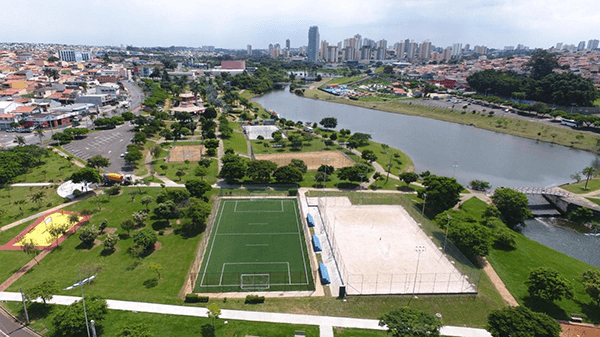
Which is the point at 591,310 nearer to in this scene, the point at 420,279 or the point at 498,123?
the point at 420,279

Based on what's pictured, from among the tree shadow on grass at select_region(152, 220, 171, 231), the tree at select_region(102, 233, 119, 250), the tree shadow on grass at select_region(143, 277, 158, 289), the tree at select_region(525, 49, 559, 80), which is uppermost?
the tree at select_region(525, 49, 559, 80)

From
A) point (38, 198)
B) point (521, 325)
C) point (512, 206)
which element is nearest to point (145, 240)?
point (38, 198)

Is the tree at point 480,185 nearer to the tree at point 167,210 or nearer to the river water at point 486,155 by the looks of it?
the river water at point 486,155

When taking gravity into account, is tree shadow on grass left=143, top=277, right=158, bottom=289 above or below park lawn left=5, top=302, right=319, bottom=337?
above

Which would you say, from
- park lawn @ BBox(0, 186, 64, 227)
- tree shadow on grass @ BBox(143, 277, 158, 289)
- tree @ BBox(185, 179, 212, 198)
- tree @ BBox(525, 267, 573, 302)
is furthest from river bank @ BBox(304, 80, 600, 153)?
park lawn @ BBox(0, 186, 64, 227)

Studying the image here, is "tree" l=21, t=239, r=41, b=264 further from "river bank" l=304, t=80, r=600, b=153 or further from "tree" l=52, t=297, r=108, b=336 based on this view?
"river bank" l=304, t=80, r=600, b=153

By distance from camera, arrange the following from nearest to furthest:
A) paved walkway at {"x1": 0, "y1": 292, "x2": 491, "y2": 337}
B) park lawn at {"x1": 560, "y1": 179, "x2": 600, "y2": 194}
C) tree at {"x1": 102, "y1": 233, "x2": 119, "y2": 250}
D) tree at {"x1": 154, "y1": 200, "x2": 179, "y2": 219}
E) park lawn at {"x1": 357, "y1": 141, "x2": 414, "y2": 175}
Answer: paved walkway at {"x1": 0, "y1": 292, "x2": 491, "y2": 337} < tree at {"x1": 102, "y1": 233, "x2": 119, "y2": 250} < tree at {"x1": 154, "y1": 200, "x2": 179, "y2": 219} < park lawn at {"x1": 560, "y1": 179, "x2": 600, "y2": 194} < park lawn at {"x1": 357, "y1": 141, "x2": 414, "y2": 175}

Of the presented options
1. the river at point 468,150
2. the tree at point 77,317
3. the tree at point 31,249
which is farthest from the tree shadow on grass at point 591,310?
the tree at point 31,249
